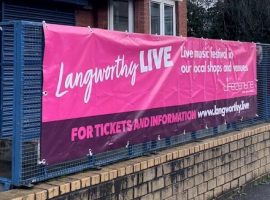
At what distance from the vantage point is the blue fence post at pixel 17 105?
400 cm

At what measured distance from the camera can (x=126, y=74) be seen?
5070mm

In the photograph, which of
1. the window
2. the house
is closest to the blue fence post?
the house

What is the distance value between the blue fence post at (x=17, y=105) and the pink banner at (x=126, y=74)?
0.21 m

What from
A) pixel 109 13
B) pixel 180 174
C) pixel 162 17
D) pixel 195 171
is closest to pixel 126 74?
pixel 180 174

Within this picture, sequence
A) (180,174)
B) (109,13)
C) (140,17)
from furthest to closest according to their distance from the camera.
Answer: (140,17)
(109,13)
(180,174)

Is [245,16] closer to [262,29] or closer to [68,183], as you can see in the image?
[262,29]

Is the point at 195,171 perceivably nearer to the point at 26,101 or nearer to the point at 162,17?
the point at 26,101

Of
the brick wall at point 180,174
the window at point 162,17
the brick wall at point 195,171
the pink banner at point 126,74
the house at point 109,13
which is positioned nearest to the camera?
the pink banner at point 126,74

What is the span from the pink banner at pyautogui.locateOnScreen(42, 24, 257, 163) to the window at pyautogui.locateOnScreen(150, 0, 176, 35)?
14.2 ft

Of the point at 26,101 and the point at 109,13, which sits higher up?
the point at 109,13

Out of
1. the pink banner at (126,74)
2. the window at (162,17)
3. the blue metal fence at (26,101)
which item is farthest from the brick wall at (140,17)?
the blue metal fence at (26,101)

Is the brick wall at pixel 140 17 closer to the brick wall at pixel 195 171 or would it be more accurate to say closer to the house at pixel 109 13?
the house at pixel 109 13

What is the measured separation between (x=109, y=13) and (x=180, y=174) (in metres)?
5.13

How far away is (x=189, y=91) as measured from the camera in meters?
6.20
